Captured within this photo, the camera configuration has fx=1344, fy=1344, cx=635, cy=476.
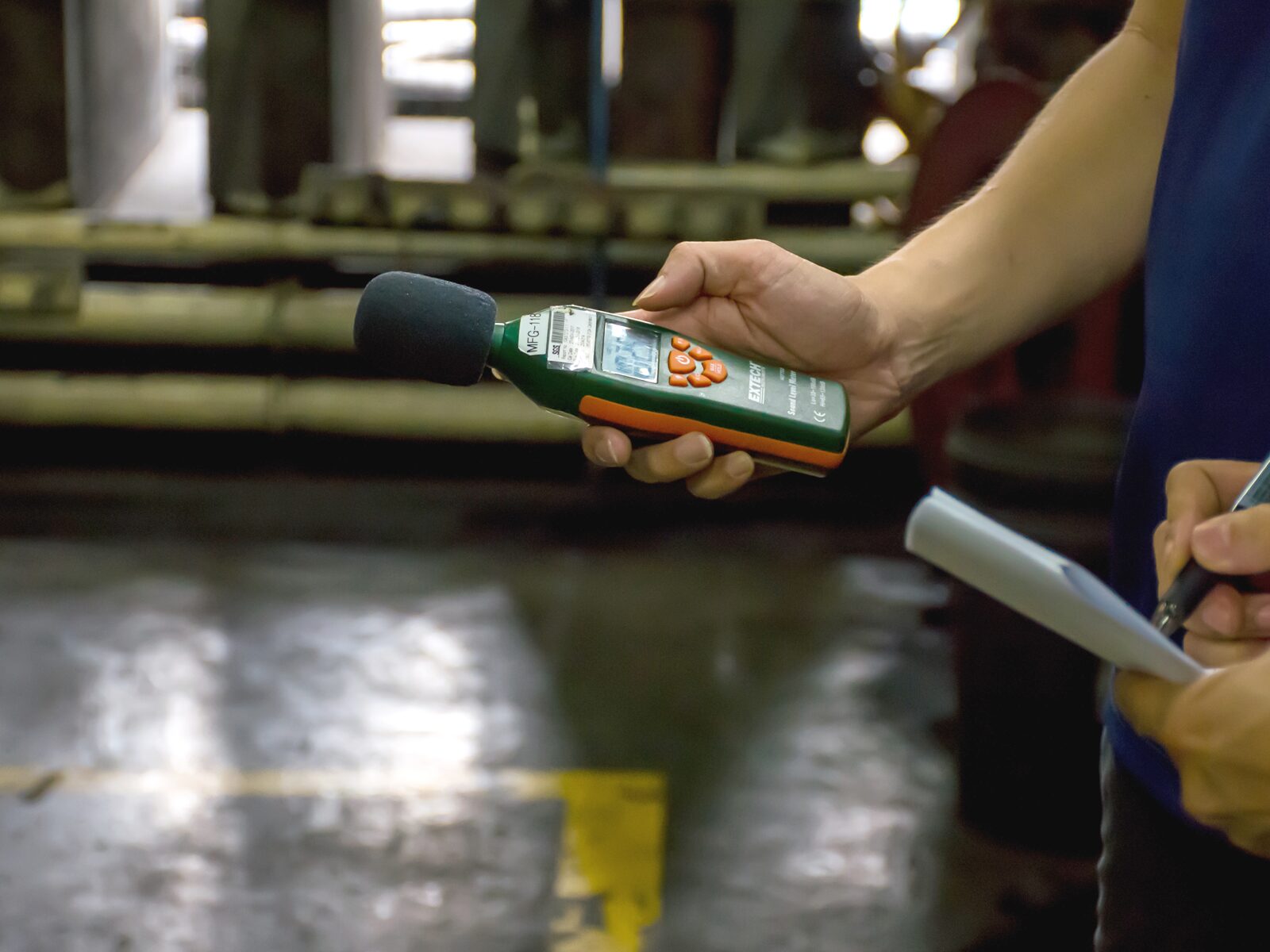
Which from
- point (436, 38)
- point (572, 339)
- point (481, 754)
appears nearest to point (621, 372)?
point (572, 339)

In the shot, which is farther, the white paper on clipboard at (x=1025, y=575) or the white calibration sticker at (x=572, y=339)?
the white calibration sticker at (x=572, y=339)

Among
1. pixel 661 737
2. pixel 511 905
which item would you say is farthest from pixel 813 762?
pixel 511 905

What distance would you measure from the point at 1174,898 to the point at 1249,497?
13.7 inches

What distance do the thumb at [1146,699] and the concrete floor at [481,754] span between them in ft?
4.94

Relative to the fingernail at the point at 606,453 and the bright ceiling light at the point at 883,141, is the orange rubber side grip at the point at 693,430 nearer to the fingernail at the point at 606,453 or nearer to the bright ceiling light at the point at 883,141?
the fingernail at the point at 606,453

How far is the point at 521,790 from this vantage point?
250 cm

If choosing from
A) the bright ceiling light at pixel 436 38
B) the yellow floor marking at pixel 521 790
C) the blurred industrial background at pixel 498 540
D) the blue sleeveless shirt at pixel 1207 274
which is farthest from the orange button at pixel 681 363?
the bright ceiling light at pixel 436 38

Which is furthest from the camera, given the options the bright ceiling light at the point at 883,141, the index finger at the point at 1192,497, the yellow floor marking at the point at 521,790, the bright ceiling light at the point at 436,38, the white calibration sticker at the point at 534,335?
the bright ceiling light at the point at 436,38

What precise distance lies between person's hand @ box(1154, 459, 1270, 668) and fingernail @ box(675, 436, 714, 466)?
0.33 meters

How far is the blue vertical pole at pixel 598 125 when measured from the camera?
4.04 m

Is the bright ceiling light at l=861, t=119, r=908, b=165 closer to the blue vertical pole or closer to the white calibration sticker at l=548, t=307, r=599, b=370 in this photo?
the blue vertical pole

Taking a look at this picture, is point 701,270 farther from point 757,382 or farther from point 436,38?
point 436,38

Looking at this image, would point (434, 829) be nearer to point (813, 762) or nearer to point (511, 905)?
point (511, 905)

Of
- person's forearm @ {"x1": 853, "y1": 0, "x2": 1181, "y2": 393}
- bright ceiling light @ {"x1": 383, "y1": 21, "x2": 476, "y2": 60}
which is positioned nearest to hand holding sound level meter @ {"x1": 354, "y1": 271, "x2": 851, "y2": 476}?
person's forearm @ {"x1": 853, "y1": 0, "x2": 1181, "y2": 393}
